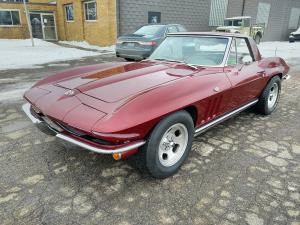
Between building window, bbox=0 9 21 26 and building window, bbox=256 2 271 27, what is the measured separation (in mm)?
20464

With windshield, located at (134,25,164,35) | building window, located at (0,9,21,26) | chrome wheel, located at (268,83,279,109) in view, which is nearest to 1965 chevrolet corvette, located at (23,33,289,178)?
chrome wheel, located at (268,83,279,109)

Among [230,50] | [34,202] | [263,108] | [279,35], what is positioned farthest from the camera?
[279,35]

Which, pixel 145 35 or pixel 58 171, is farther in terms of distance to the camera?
pixel 145 35

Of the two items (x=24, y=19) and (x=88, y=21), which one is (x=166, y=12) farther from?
(x=24, y=19)

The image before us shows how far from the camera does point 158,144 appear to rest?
2492 mm

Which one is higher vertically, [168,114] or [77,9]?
[77,9]

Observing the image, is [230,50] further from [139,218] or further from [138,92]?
[139,218]

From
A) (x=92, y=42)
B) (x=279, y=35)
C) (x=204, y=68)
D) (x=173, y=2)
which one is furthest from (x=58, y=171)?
A: (x=279, y=35)

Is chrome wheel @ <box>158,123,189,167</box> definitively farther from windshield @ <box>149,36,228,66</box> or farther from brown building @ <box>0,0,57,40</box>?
brown building @ <box>0,0,57,40</box>

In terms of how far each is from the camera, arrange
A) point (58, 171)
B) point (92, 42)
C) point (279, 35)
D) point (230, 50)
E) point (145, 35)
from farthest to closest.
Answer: point (279, 35) → point (92, 42) → point (145, 35) → point (230, 50) → point (58, 171)

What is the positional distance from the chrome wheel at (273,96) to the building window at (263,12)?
2213cm

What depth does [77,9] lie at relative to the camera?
18062 mm

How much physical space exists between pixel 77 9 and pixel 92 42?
2752 mm

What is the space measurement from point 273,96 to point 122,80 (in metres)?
3.23
